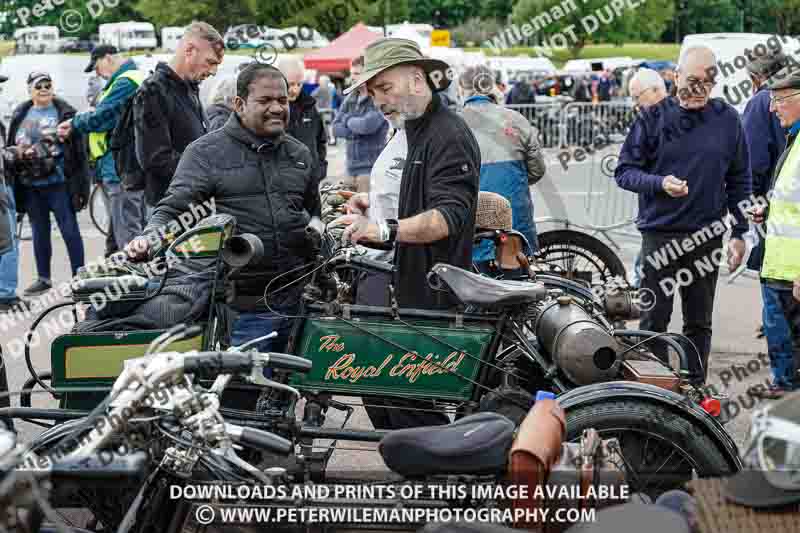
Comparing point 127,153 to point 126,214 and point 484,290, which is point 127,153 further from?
point 484,290

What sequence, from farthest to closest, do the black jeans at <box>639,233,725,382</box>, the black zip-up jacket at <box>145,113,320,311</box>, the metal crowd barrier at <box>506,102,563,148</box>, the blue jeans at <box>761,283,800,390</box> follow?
the metal crowd barrier at <box>506,102,563,148</box>, the black jeans at <box>639,233,725,382</box>, the blue jeans at <box>761,283,800,390</box>, the black zip-up jacket at <box>145,113,320,311</box>

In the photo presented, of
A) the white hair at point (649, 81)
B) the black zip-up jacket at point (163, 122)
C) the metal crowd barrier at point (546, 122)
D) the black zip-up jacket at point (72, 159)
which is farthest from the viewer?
the metal crowd barrier at point (546, 122)

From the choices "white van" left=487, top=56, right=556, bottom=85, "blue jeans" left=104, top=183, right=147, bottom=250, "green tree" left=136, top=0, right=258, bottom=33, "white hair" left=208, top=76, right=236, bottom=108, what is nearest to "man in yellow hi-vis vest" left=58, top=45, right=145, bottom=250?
"blue jeans" left=104, top=183, right=147, bottom=250

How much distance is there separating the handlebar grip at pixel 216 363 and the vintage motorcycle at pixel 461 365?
1.14 metres

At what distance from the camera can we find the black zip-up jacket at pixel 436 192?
170 inches

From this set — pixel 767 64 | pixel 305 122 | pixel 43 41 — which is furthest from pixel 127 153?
pixel 43 41

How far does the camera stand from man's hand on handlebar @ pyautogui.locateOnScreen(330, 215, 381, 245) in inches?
156

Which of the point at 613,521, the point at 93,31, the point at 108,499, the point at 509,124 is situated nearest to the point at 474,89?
the point at 509,124

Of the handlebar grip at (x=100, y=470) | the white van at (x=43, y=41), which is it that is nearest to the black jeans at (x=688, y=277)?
the handlebar grip at (x=100, y=470)

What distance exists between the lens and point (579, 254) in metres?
7.97

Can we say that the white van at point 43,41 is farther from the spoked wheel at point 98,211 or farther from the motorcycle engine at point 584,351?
the motorcycle engine at point 584,351

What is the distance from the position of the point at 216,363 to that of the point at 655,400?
73.7 inches

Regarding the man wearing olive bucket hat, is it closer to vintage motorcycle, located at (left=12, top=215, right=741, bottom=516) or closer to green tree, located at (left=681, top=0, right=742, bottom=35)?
vintage motorcycle, located at (left=12, top=215, right=741, bottom=516)

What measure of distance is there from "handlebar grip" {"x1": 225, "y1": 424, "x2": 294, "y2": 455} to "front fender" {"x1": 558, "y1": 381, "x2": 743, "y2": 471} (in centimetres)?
143
